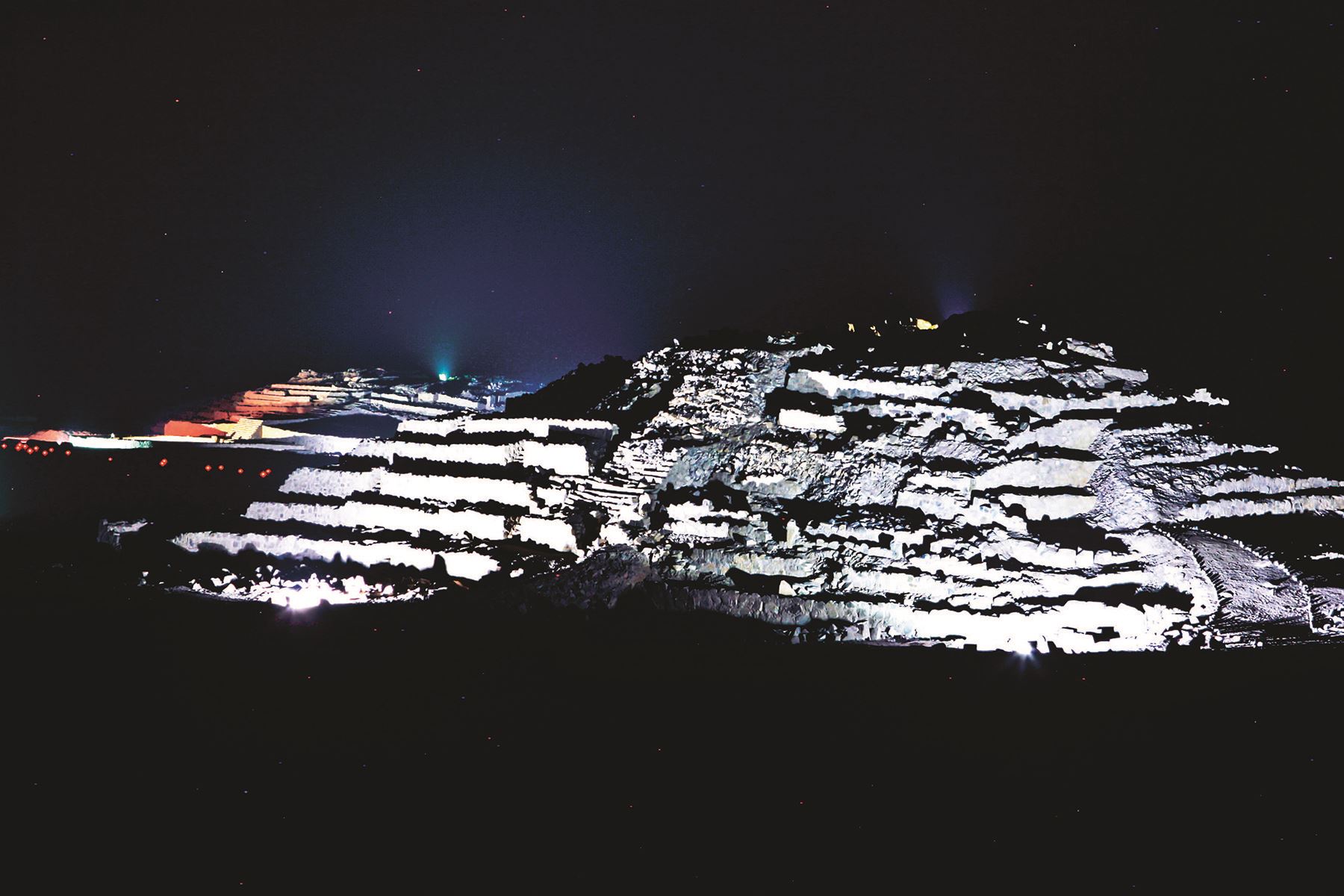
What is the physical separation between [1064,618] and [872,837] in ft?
20.7

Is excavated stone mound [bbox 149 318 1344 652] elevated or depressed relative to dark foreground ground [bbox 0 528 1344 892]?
elevated

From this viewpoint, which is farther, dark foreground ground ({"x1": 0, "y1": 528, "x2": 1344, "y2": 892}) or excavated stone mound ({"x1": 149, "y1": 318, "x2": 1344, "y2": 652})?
excavated stone mound ({"x1": 149, "y1": 318, "x2": 1344, "y2": 652})

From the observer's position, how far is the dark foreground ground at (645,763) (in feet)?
11.8

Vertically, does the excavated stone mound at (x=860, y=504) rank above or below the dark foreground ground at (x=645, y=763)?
above

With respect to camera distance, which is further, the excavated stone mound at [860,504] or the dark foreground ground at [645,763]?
the excavated stone mound at [860,504]

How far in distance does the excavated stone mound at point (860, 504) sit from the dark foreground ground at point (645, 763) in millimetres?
1861

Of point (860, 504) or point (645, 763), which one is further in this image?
point (860, 504)

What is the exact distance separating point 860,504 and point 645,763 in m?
7.67

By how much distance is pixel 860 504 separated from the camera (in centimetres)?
1145

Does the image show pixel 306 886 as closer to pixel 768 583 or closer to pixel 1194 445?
pixel 768 583

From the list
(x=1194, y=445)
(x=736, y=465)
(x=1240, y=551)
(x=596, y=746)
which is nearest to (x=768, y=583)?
(x=736, y=465)

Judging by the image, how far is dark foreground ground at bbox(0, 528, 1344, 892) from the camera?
3611mm

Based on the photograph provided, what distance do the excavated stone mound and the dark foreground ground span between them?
1861 mm

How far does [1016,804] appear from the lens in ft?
13.5
